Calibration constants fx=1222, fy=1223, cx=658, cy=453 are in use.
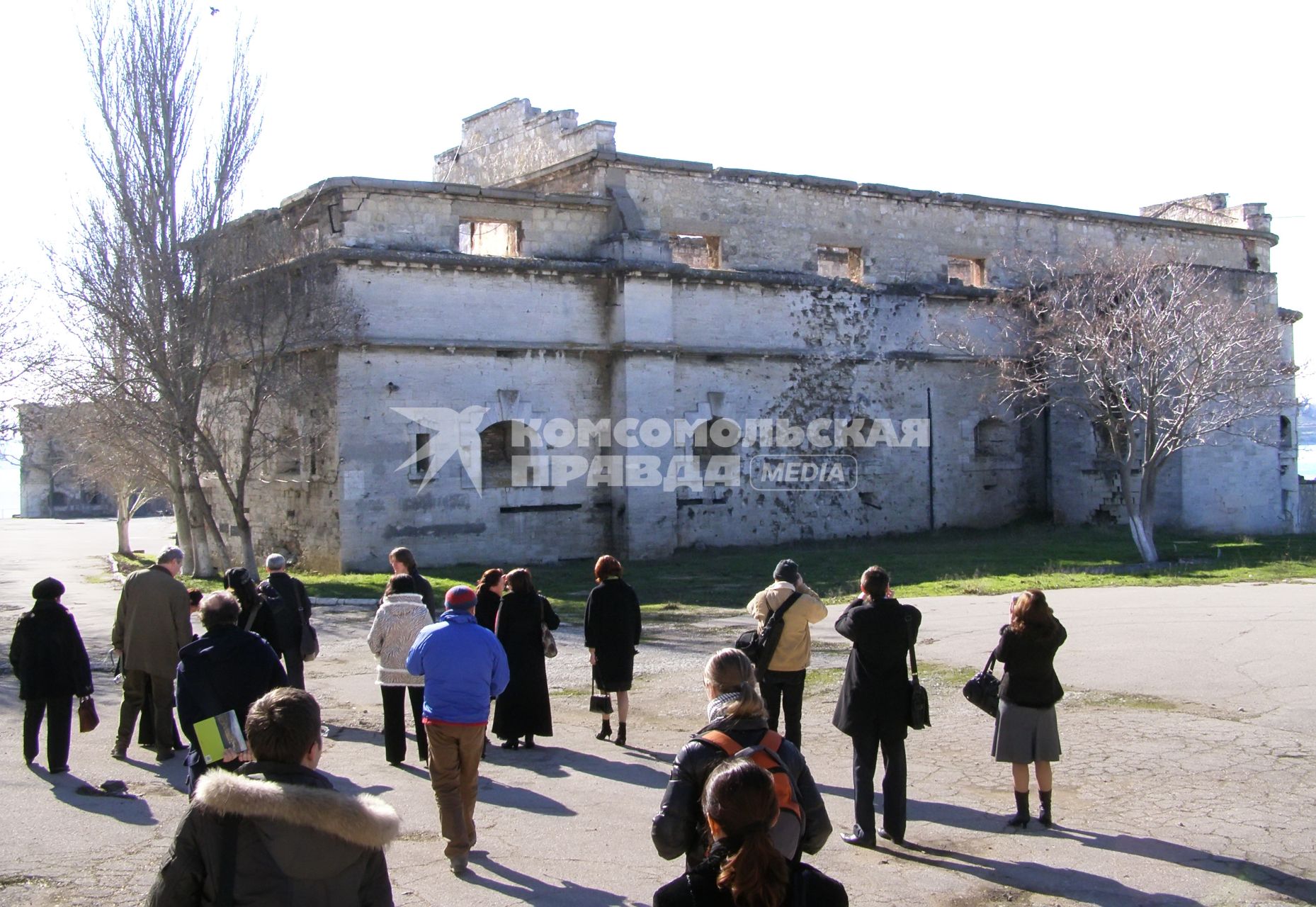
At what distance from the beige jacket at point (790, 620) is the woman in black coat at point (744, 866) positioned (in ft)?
15.4

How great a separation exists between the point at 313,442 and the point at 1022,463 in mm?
17115

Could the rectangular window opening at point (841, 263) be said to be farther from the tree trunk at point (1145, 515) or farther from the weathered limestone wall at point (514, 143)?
the tree trunk at point (1145, 515)

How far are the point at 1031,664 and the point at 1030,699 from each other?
0.71 ft

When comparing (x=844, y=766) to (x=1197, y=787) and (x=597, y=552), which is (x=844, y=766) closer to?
(x=1197, y=787)

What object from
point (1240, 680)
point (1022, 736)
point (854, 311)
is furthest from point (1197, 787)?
point (854, 311)

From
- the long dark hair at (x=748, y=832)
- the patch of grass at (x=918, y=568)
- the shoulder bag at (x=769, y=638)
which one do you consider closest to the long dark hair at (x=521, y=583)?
the shoulder bag at (x=769, y=638)

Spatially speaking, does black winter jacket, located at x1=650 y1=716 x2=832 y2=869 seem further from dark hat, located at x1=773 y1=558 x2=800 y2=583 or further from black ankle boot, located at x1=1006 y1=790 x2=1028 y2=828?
→ dark hat, located at x1=773 y1=558 x2=800 y2=583

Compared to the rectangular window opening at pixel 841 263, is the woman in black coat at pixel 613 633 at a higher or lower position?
lower

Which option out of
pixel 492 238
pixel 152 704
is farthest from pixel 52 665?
pixel 492 238

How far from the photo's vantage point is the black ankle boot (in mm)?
7355

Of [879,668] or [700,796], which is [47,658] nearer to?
[879,668]

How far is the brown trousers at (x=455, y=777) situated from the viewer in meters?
6.74

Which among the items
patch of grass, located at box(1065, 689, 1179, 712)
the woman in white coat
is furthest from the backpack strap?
patch of grass, located at box(1065, 689, 1179, 712)

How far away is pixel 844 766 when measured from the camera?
8977 millimetres
